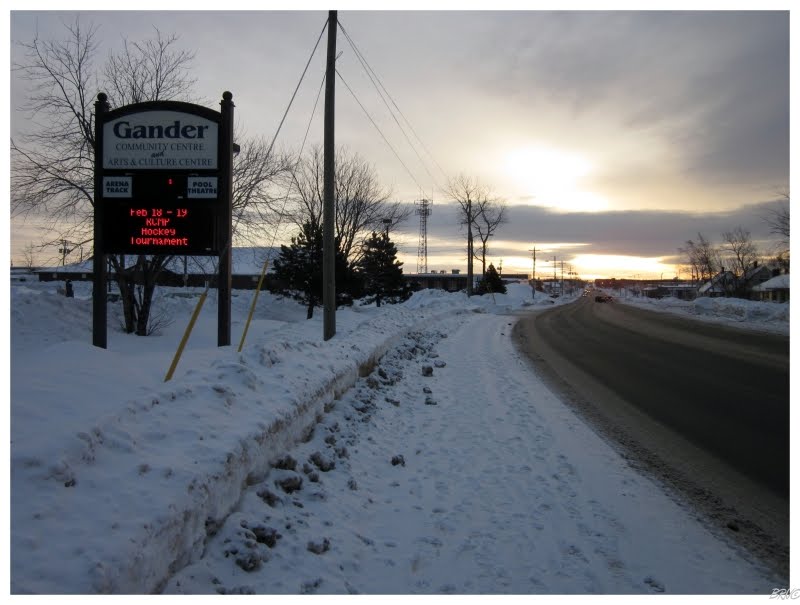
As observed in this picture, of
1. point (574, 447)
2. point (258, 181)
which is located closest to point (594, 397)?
point (574, 447)

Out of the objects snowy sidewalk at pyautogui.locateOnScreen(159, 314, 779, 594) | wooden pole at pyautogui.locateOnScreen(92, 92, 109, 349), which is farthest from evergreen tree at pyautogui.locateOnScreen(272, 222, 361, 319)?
snowy sidewalk at pyautogui.locateOnScreen(159, 314, 779, 594)

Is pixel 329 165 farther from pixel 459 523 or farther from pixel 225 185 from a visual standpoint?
pixel 459 523

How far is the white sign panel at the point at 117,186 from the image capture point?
27.4 feet

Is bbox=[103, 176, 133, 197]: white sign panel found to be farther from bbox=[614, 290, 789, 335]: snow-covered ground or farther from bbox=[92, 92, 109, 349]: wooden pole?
bbox=[614, 290, 789, 335]: snow-covered ground

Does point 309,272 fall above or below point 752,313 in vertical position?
above

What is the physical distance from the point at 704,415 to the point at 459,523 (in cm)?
485

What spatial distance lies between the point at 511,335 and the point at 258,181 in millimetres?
10981

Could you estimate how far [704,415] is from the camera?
6.92 metres

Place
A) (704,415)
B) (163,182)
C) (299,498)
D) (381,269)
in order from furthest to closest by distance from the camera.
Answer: (381,269)
(163,182)
(704,415)
(299,498)

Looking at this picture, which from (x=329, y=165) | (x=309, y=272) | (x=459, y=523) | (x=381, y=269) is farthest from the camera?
(x=381, y=269)

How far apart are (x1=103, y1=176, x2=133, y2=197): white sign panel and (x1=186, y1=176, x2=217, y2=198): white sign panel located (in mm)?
990

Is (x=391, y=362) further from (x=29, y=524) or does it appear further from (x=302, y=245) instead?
(x=302, y=245)

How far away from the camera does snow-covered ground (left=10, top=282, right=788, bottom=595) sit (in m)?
2.77

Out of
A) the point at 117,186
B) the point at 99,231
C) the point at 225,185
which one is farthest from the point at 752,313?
the point at 99,231
